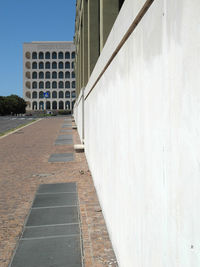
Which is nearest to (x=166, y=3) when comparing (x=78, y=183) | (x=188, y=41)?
(x=188, y=41)

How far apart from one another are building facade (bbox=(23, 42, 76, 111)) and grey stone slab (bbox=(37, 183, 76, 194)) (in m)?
113

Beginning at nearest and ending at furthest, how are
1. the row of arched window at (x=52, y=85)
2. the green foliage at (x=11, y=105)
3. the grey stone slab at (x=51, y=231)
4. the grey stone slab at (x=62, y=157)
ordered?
1. the grey stone slab at (x=51, y=231)
2. the grey stone slab at (x=62, y=157)
3. the green foliage at (x=11, y=105)
4. the row of arched window at (x=52, y=85)

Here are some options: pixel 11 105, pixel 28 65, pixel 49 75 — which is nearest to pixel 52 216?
pixel 11 105

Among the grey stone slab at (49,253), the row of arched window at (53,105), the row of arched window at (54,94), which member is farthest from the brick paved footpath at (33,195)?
the row of arched window at (53,105)

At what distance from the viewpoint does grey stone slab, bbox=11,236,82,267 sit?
11.9 feet

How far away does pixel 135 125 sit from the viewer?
8.02 feet

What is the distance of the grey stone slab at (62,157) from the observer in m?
11.7

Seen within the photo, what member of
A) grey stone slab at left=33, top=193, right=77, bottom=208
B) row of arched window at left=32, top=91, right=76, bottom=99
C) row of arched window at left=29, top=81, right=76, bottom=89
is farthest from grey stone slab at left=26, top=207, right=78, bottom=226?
row of arched window at left=32, top=91, right=76, bottom=99

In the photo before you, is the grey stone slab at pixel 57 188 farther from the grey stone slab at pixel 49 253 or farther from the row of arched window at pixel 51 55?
the row of arched window at pixel 51 55

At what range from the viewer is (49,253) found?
3.88m

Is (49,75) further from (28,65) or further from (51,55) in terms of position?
(28,65)

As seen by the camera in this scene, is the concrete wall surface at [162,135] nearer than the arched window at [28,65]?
Yes

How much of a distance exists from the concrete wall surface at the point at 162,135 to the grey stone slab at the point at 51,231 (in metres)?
1.71

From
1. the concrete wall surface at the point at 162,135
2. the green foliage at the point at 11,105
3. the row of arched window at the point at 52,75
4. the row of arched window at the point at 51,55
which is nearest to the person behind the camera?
the concrete wall surface at the point at 162,135
